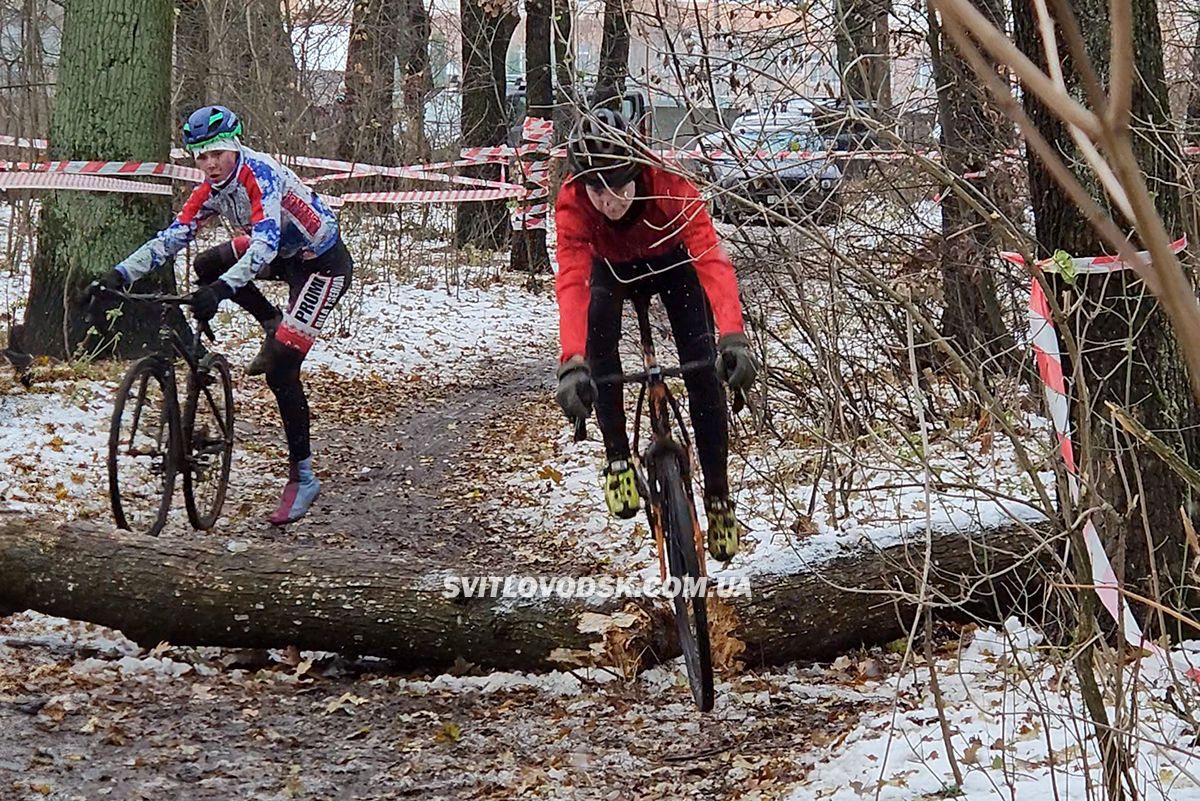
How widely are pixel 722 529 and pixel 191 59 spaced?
44.1 ft

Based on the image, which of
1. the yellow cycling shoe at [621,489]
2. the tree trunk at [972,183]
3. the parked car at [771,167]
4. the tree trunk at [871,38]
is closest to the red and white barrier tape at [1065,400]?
the yellow cycling shoe at [621,489]

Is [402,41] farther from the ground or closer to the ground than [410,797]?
farther from the ground

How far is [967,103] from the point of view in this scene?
22.6ft

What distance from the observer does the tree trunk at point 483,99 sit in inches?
719

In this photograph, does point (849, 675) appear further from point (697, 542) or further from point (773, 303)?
point (773, 303)

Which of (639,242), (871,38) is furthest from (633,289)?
(871,38)

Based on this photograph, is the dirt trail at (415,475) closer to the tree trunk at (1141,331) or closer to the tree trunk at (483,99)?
the tree trunk at (1141,331)

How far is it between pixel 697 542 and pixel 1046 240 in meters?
1.61

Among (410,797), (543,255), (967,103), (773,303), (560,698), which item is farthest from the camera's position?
(543,255)

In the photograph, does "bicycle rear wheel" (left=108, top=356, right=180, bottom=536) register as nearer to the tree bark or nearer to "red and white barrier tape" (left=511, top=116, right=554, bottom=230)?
the tree bark

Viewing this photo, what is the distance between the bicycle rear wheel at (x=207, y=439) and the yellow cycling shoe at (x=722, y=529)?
3001 millimetres

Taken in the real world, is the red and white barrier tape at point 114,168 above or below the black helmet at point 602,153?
above

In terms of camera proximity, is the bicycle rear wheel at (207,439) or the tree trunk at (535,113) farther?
the tree trunk at (535,113)

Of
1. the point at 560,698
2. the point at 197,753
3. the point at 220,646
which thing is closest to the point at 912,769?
the point at 560,698
